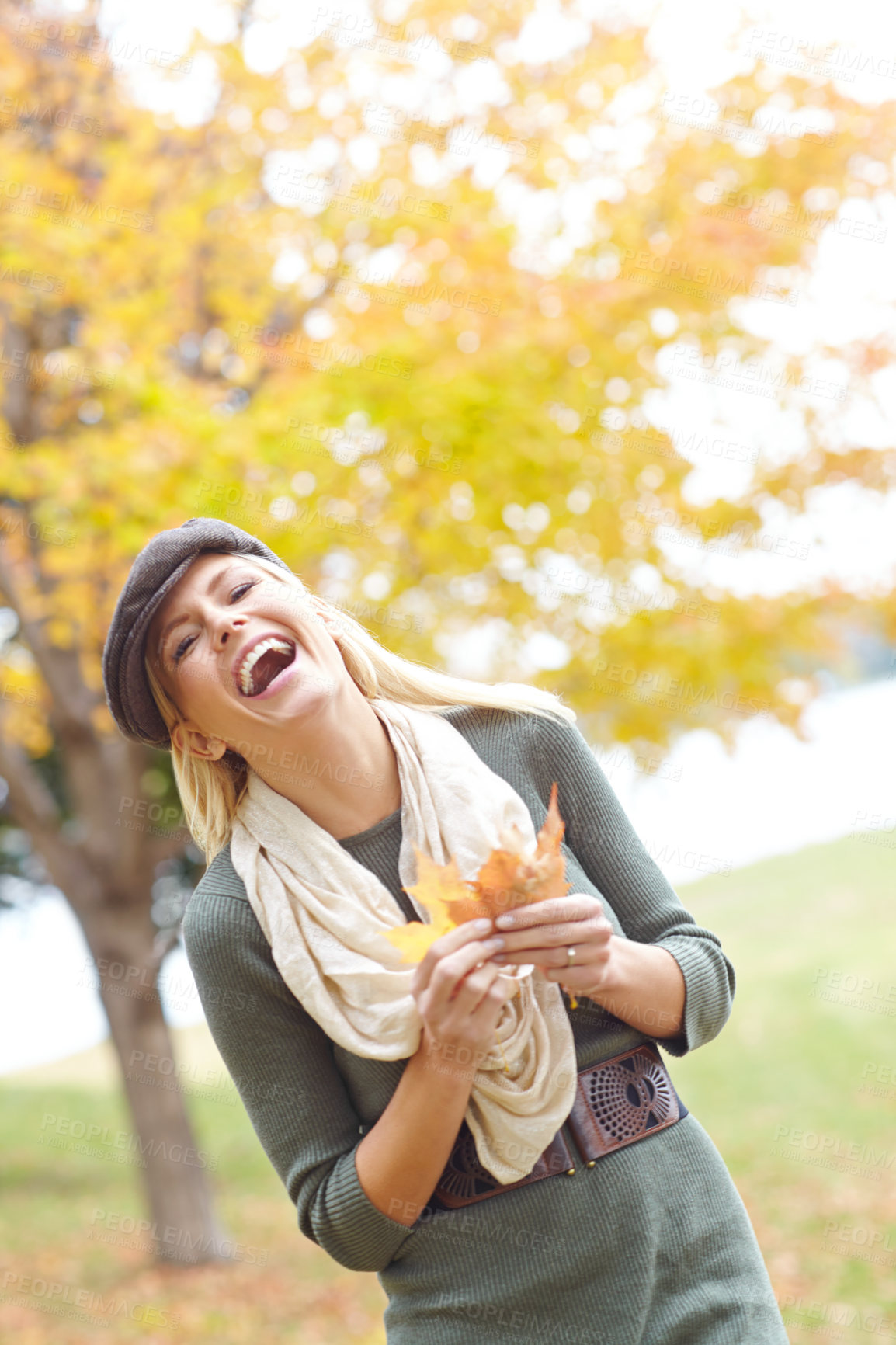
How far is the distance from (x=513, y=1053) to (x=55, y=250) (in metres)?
4.75

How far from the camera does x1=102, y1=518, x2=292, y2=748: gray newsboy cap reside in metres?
1.92

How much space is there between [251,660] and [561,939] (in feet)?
2.13

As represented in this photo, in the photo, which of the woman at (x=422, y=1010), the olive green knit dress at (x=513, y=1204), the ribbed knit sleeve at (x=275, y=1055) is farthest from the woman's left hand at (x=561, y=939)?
the ribbed knit sleeve at (x=275, y=1055)

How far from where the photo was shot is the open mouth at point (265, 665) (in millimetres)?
1837

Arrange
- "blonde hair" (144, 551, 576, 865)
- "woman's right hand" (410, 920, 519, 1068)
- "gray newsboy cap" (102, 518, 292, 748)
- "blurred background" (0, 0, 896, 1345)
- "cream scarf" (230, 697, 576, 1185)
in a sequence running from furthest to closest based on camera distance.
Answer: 1. "blurred background" (0, 0, 896, 1345)
2. "blonde hair" (144, 551, 576, 865)
3. "gray newsboy cap" (102, 518, 292, 748)
4. "cream scarf" (230, 697, 576, 1185)
5. "woman's right hand" (410, 920, 519, 1068)

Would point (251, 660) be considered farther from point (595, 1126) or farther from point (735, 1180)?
point (735, 1180)

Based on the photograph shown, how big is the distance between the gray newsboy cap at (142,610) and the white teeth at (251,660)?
0.66 feet

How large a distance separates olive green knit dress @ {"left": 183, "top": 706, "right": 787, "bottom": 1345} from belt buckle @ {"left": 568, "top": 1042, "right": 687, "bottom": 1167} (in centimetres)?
2

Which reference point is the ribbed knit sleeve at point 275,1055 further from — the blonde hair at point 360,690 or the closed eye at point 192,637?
the closed eye at point 192,637

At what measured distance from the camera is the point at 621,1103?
1850 mm

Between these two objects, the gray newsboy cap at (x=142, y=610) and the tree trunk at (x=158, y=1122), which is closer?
the gray newsboy cap at (x=142, y=610)

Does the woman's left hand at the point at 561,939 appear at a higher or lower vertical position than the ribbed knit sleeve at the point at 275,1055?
higher

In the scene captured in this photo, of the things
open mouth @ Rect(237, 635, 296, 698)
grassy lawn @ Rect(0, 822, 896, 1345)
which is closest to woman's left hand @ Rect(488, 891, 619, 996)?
open mouth @ Rect(237, 635, 296, 698)

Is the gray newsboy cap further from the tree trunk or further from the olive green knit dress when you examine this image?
the tree trunk
